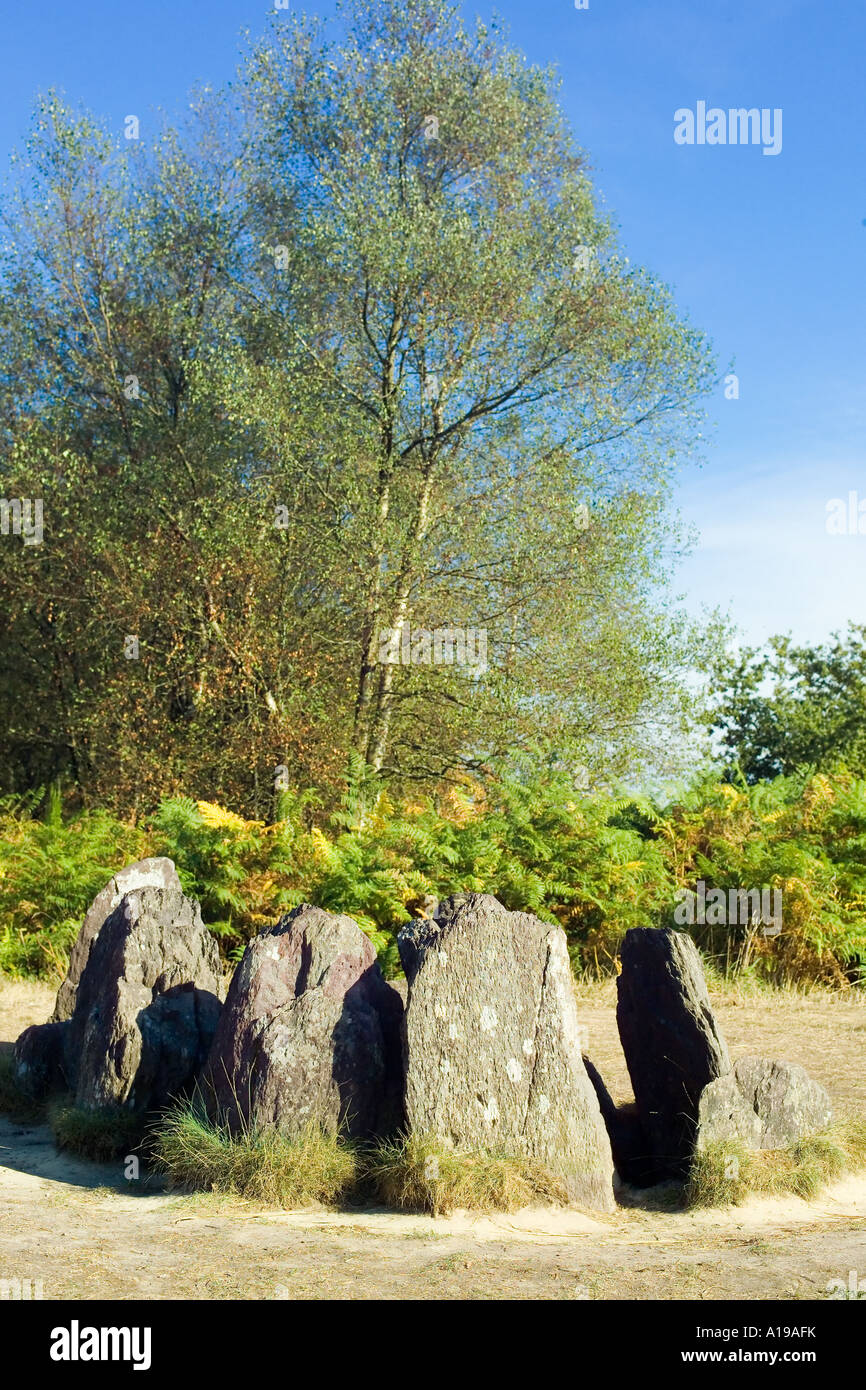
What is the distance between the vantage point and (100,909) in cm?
902

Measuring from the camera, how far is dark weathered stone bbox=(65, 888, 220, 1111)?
7.14 metres

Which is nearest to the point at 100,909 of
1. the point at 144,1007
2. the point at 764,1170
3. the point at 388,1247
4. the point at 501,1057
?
the point at 144,1007

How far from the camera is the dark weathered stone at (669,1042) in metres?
6.64

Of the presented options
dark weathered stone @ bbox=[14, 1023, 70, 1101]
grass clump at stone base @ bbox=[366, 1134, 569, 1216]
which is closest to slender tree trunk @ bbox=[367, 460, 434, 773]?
dark weathered stone @ bbox=[14, 1023, 70, 1101]

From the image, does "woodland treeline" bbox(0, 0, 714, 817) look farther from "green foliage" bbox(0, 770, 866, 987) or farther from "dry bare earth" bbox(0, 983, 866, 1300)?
"dry bare earth" bbox(0, 983, 866, 1300)

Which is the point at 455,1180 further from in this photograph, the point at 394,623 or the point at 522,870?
the point at 394,623

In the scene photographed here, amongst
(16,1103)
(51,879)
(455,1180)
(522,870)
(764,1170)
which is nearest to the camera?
(455,1180)

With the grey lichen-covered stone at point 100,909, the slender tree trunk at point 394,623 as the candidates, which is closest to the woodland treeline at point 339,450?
the slender tree trunk at point 394,623

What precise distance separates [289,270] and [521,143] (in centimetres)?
410

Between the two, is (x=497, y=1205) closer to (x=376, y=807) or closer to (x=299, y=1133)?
(x=299, y=1133)

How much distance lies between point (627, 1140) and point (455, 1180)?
4.45ft

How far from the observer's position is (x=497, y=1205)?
5.91 m

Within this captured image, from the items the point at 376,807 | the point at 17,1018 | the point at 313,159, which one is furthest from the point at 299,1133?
the point at 313,159

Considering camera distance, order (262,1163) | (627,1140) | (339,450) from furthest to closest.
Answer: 1. (339,450)
2. (627,1140)
3. (262,1163)
